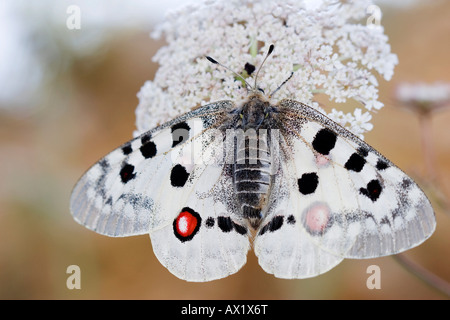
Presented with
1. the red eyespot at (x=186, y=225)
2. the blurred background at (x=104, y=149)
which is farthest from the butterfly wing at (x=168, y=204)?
the blurred background at (x=104, y=149)

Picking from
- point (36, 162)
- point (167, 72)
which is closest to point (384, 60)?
point (167, 72)

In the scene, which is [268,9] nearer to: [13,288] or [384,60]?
[384,60]

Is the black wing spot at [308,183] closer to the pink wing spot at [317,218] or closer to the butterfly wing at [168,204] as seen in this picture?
the pink wing spot at [317,218]

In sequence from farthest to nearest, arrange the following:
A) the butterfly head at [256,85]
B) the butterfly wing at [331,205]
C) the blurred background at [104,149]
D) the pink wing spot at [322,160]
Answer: the blurred background at [104,149], the butterfly head at [256,85], the pink wing spot at [322,160], the butterfly wing at [331,205]

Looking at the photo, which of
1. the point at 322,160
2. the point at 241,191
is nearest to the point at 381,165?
the point at 322,160

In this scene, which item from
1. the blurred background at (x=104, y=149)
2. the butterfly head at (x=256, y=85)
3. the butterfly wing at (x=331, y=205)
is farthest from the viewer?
the blurred background at (x=104, y=149)
